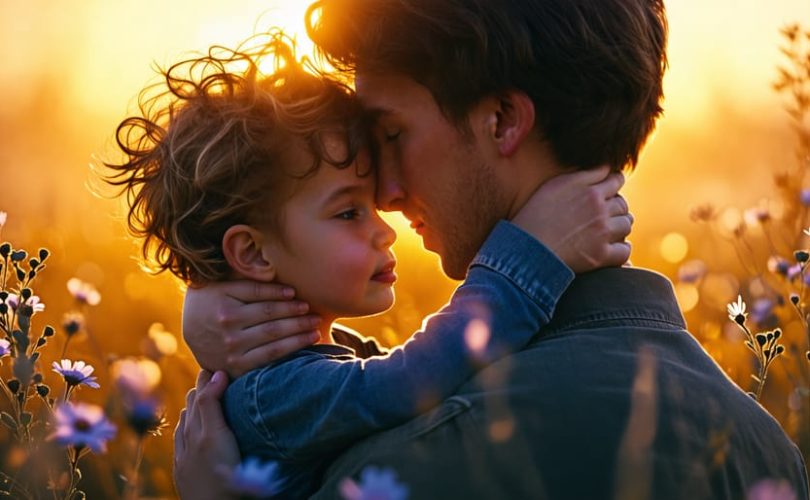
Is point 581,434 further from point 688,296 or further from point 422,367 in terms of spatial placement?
point 688,296

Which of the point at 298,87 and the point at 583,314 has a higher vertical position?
the point at 298,87

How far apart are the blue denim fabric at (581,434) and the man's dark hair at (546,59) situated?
697 mm

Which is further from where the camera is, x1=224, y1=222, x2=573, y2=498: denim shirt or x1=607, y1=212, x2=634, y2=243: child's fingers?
x1=607, y1=212, x2=634, y2=243: child's fingers

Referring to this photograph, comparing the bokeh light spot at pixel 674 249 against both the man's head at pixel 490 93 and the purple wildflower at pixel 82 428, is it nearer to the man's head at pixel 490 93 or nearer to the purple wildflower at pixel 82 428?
the man's head at pixel 490 93

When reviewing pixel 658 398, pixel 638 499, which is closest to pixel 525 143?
pixel 658 398

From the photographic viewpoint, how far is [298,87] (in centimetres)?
300

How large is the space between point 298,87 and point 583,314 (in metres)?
1.10

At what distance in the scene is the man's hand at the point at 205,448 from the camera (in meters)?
2.45

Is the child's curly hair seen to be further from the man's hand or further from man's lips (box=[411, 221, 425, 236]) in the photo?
the man's hand

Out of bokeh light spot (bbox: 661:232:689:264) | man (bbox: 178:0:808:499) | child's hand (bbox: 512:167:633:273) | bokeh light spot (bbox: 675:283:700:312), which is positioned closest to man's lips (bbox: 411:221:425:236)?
man (bbox: 178:0:808:499)

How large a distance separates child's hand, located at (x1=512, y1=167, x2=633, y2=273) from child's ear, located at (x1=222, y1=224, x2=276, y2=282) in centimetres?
66

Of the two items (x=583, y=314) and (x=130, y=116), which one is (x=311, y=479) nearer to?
(x=583, y=314)

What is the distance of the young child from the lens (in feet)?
7.36

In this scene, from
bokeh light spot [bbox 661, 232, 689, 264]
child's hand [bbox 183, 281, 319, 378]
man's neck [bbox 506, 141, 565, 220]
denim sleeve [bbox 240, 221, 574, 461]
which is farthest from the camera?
bokeh light spot [bbox 661, 232, 689, 264]
